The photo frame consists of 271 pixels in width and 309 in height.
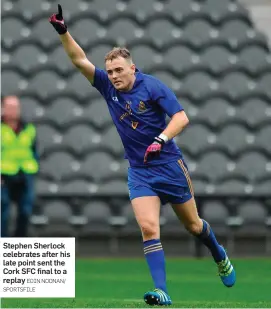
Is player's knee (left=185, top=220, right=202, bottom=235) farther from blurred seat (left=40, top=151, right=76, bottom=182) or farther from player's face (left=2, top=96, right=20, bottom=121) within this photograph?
blurred seat (left=40, top=151, right=76, bottom=182)

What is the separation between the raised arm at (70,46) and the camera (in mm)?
6496

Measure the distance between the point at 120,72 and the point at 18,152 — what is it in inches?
190

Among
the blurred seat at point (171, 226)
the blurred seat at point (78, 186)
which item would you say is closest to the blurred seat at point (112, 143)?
the blurred seat at point (78, 186)

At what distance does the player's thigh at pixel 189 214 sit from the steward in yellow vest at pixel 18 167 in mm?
4365

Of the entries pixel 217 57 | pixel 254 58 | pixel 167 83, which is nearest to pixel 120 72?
pixel 167 83

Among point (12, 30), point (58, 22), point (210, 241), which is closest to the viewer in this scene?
point (58, 22)

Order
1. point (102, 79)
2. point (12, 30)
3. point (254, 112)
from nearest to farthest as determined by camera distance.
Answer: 1. point (102, 79)
2. point (254, 112)
3. point (12, 30)

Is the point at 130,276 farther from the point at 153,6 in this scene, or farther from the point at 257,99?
the point at 153,6

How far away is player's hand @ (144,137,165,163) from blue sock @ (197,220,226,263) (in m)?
0.99

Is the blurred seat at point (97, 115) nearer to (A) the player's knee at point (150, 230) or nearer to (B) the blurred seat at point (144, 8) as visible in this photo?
(B) the blurred seat at point (144, 8)

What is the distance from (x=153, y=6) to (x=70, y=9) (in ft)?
4.49

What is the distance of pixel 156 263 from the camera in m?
6.39

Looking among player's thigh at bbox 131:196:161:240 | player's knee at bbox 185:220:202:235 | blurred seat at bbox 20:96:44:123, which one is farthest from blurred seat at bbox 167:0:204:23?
player's thigh at bbox 131:196:161:240

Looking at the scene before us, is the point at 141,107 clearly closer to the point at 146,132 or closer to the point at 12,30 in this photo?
the point at 146,132
